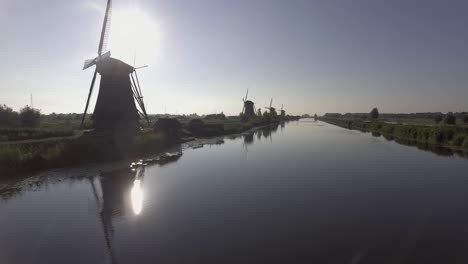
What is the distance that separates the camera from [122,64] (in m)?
31.4

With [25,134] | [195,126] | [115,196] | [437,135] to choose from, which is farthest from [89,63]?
[437,135]

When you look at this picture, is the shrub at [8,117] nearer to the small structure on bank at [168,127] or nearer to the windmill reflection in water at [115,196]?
the small structure on bank at [168,127]

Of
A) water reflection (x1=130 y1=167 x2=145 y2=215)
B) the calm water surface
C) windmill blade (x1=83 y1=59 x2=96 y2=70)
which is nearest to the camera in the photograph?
the calm water surface

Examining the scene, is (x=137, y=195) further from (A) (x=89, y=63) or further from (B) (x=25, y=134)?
(A) (x=89, y=63)

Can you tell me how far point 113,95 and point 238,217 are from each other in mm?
23798

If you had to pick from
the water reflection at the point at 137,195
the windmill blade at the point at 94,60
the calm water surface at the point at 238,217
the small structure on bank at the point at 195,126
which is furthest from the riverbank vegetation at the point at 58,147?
the small structure on bank at the point at 195,126

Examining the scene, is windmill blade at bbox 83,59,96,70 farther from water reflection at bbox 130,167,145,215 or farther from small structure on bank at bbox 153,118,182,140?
water reflection at bbox 130,167,145,215

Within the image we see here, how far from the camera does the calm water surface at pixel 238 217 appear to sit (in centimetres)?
821

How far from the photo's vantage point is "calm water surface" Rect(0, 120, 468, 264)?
8.21m

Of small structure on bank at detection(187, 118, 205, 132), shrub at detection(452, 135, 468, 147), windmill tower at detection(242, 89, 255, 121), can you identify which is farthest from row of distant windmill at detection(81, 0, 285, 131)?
windmill tower at detection(242, 89, 255, 121)

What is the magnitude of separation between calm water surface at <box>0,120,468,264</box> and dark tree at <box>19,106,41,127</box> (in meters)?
24.5

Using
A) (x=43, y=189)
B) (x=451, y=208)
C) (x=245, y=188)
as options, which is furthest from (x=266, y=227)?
(x=43, y=189)

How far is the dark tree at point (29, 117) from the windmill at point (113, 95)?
13.0 meters

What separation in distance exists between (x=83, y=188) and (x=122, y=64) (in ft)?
62.5
